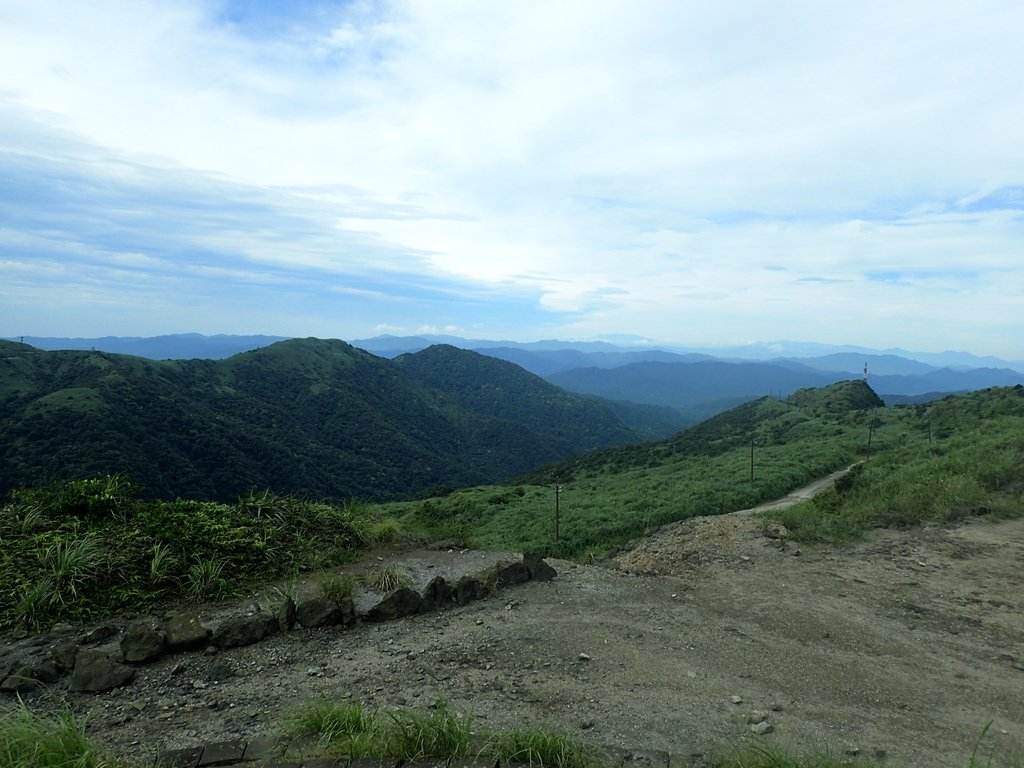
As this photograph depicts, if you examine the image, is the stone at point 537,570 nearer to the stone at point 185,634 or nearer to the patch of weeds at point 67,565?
the stone at point 185,634

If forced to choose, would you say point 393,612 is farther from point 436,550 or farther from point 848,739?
point 848,739

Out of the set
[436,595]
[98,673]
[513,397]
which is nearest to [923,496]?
[436,595]

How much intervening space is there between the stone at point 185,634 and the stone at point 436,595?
8.49 feet

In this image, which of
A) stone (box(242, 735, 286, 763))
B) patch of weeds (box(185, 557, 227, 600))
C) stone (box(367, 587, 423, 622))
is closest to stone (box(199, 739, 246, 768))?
stone (box(242, 735, 286, 763))

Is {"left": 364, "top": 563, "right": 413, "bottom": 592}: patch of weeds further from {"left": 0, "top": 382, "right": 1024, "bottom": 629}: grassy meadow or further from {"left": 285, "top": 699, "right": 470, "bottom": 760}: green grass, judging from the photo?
{"left": 285, "top": 699, "right": 470, "bottom": 760}: green grass

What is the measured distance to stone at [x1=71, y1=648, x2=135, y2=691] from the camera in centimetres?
541

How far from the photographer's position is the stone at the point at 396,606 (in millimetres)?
7109

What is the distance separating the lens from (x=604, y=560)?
12297mm

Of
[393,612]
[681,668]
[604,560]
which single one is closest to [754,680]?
[681,668]

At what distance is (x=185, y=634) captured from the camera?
6121 mm

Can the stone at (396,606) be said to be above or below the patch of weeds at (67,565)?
A: below

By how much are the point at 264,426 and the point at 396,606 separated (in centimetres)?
8640

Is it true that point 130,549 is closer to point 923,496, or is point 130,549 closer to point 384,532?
point 384,532

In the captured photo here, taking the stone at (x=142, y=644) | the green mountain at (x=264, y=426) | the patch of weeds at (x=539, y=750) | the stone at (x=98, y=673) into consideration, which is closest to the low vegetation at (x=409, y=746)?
the patch of weeds at (x=539, y=750)
